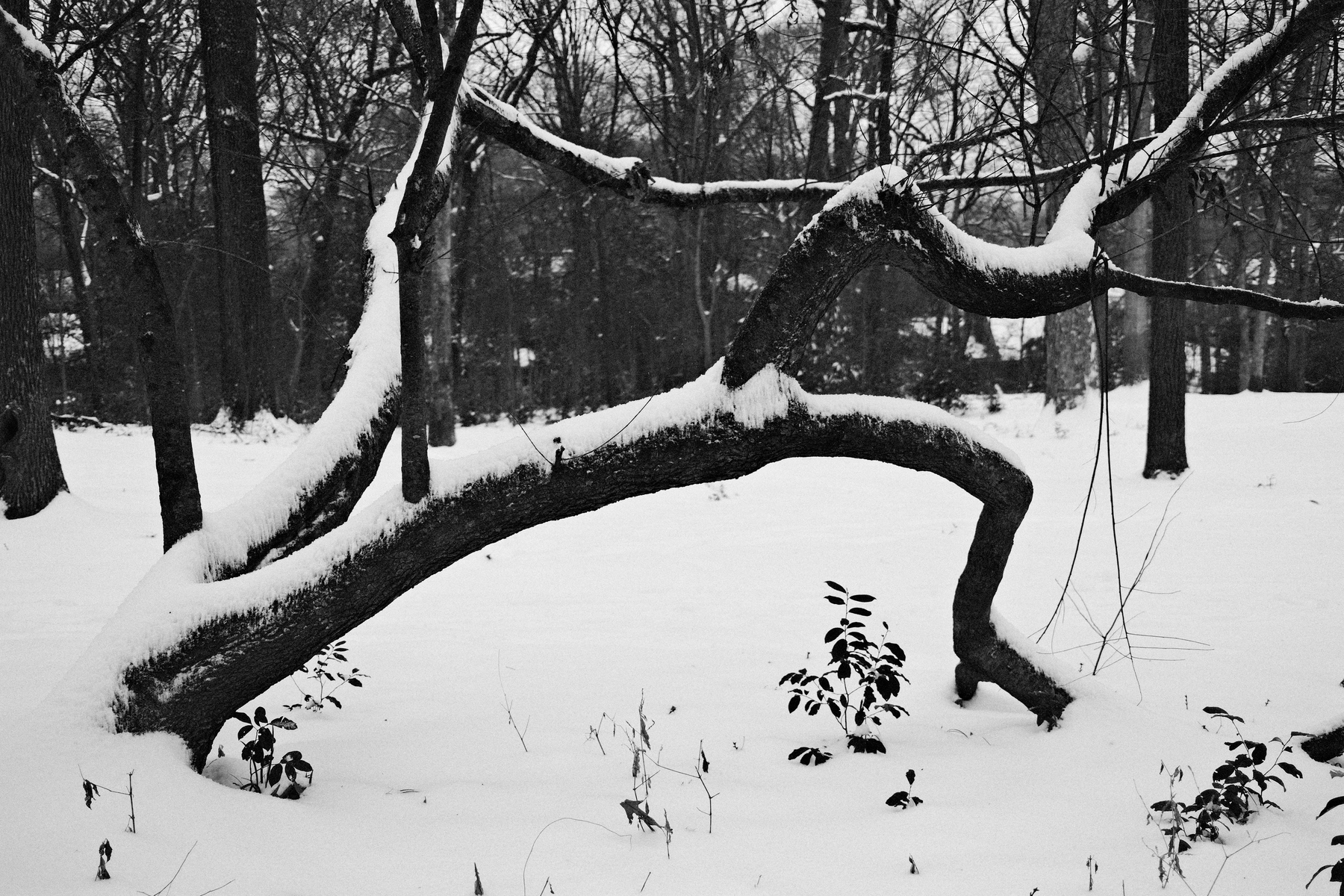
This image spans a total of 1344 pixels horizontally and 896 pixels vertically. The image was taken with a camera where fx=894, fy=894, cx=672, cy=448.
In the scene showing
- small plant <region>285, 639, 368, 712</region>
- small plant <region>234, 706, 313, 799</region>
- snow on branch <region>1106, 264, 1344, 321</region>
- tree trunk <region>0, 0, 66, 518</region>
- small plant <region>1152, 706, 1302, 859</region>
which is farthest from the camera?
tree trunk <region>0, 0, 66, 518</region>

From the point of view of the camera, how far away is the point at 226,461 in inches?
449

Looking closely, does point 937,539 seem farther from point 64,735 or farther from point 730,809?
point 64,735

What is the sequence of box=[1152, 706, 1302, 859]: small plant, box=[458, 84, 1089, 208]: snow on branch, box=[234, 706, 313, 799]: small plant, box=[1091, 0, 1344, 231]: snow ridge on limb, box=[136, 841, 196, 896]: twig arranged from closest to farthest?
1. box=[136, 841, 196, 896]: twig
2. box=[1152, 706, 1302, 859]: small plant
3. box=[1091, 0, 1344, 231]: snow ridge on limb
4. box=[234, 706, 313, 799]: small plant
5. box=[458, 84, 1089, 208]: snow on branch

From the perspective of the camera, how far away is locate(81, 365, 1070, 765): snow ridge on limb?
282 cm

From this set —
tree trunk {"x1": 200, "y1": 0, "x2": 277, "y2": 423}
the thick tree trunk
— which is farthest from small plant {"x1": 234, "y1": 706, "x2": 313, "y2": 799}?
tree trunk {"x1": 200, "y1": 0, "x2": 277, "y2": 423}

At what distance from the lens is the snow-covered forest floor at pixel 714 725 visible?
249cm

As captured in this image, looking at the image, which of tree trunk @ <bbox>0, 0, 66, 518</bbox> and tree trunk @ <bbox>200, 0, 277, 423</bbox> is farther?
tree trunk @ <bbox>200, 0, 277, 423</bbox>

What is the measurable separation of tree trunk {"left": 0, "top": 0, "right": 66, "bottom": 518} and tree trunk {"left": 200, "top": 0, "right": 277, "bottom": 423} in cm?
447

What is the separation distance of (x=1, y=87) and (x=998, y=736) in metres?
9.04

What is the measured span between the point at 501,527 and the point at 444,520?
0.65ft

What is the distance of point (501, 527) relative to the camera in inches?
121

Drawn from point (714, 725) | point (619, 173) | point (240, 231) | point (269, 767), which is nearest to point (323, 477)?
point (269, 767)

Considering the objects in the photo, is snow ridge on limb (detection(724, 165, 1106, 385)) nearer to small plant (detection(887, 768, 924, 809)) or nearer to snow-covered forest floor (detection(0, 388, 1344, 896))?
small plant (detection(887, 768, 924, 809))

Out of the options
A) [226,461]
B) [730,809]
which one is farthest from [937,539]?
[226,461]
